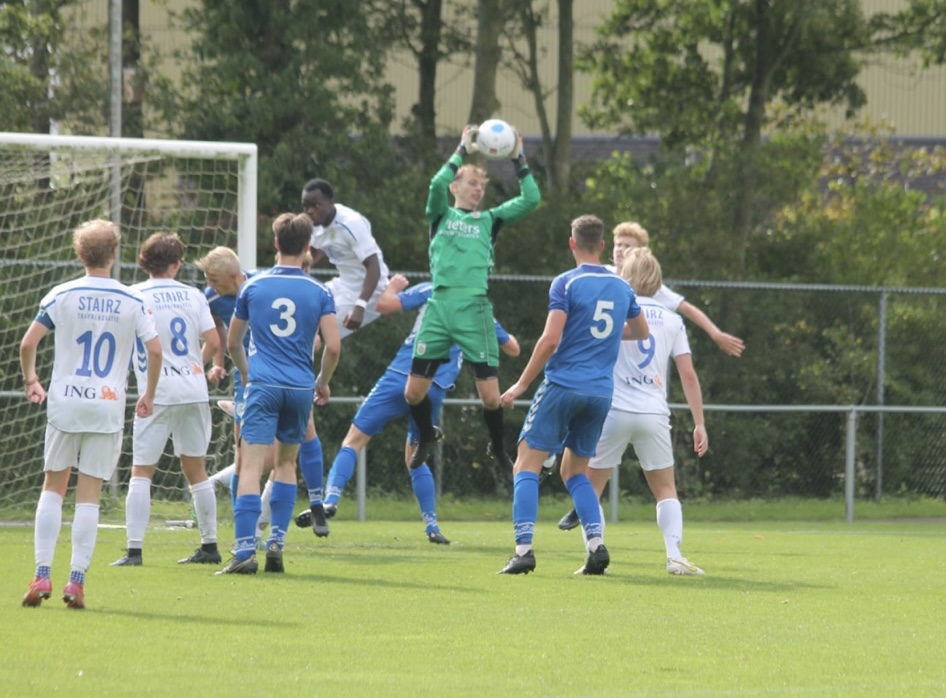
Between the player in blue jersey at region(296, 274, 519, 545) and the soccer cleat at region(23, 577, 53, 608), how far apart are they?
13.4 ft

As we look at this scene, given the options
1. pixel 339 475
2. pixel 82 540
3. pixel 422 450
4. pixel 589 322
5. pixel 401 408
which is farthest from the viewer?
pixel 401 408

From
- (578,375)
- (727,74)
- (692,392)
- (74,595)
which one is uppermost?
(727,74)

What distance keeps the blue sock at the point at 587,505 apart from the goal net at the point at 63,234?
4027 mm

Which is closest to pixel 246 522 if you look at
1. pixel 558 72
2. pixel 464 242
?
pixel 464 242

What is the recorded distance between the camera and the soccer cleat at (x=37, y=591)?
7918 mm

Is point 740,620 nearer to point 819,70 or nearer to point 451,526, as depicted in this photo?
point 451,526

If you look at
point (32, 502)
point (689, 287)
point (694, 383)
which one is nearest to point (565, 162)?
point (689, 287)

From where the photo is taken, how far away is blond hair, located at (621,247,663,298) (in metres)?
10.1

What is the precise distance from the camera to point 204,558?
1031 centimetres

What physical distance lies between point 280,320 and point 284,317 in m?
0.03

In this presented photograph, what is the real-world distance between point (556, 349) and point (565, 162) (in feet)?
47.4

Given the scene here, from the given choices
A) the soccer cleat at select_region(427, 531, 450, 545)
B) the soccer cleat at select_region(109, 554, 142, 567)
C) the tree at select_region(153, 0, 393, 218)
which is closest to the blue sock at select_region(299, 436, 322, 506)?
the soccer cleat at select_region(427, 531, 450, 545)

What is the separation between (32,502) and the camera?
14.7 m

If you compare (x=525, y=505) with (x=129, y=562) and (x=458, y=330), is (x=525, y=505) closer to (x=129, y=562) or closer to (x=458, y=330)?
(x=458, y=330)
